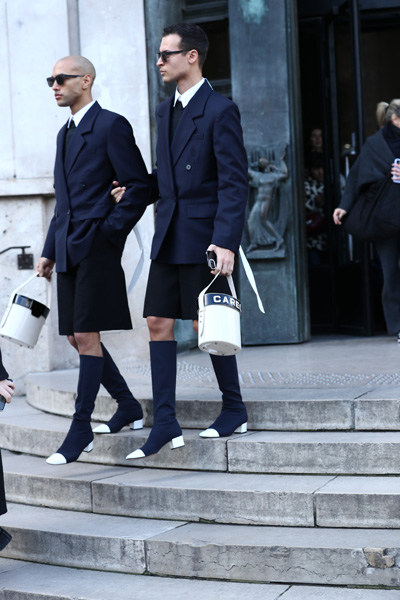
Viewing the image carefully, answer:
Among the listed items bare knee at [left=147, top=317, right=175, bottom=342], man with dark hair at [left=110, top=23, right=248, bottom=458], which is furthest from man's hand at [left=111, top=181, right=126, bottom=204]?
bare knee at [left=147, top=317, right=175, bottom=342]

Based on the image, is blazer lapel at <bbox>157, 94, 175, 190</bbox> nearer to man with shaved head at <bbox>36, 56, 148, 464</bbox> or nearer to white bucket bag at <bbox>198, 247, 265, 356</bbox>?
man with shaved head at <bbox>36, 56, 148, 464</bbox>

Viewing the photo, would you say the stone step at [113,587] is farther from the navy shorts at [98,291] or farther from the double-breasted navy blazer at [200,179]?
the double-breasted navy blazer at [200,179]

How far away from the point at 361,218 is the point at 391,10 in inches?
116

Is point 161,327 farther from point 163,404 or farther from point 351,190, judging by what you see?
point 351,190

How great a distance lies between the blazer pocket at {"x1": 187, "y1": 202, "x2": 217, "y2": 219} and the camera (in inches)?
191

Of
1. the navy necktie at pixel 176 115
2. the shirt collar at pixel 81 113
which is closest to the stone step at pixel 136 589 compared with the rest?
the navy necktie at pixel 176 115

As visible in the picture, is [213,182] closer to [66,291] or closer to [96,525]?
[66,291]

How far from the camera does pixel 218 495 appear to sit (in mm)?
4543

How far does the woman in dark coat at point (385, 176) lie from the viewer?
7.52 metres

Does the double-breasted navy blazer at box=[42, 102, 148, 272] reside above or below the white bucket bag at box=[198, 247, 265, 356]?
above

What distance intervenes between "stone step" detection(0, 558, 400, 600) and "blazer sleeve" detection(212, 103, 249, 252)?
1.55 m

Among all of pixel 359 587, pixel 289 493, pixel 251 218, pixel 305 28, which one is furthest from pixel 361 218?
pixel 359 587

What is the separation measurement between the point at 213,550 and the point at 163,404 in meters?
0.87

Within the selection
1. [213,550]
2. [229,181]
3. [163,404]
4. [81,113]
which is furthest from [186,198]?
[213,550]
